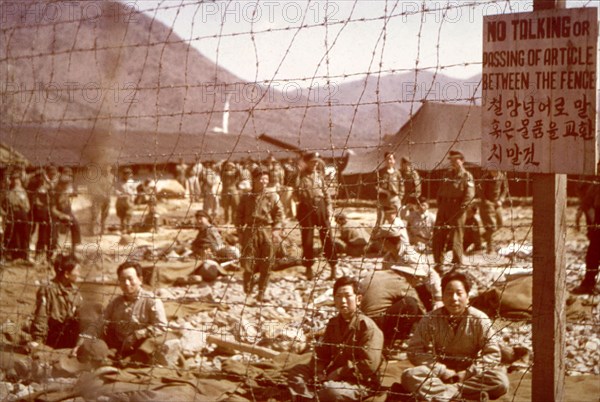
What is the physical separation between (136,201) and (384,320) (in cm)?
1739

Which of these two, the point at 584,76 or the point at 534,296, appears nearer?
the point at 584,76

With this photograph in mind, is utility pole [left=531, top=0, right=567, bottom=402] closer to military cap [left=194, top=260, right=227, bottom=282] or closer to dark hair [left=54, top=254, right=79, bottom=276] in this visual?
dark hair [left=54, top=254, right=79, bottom=276]

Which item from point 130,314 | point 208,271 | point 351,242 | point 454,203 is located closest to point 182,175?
point 351,242

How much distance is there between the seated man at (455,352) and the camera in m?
3.97

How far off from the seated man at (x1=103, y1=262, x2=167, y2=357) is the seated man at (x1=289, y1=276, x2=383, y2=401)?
1.31 m

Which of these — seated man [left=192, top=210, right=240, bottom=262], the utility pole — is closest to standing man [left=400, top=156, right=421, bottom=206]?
the utility pole

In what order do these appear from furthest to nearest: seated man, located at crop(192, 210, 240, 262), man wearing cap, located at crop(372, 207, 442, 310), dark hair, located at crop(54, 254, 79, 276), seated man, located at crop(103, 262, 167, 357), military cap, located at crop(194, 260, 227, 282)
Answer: seated man, located at crop(192, 210, 240, 262), military cap, located at crop(194, 260, 227, 282), man wearing cap, located at crop(372, 207, 442, 310), dark hair, located at crop(54, 254, 79, 276), seated man, located at crop(103, 262, 167, 357)

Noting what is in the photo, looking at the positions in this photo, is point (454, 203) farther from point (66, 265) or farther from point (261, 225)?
point (66, 265)

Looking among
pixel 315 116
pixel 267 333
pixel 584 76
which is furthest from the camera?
pixel 315 116

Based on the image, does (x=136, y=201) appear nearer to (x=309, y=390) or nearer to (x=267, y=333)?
(x=267, y=333)

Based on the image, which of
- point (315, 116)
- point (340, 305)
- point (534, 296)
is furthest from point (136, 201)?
point (315, 116)

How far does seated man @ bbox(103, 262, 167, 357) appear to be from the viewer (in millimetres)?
5285

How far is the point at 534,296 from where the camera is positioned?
278 cm

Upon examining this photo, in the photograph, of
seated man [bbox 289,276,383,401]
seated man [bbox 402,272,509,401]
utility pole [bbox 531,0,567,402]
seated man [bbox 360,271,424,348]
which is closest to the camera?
utility pole [bbox 531,0,567,402]
